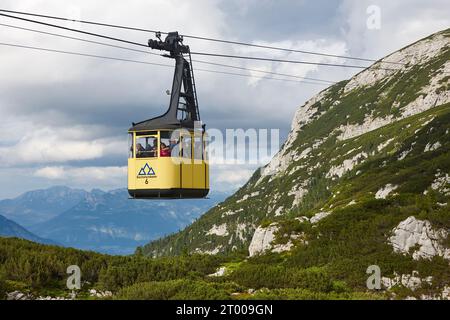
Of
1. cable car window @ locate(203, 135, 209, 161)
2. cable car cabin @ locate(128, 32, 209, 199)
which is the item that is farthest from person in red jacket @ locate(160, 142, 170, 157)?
cable car window @ locate(203, 135, 209, 161)

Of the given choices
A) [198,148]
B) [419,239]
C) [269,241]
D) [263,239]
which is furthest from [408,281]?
[198,148]

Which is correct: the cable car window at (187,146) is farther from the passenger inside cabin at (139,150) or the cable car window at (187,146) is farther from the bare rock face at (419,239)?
the bare rock face at (419,239)

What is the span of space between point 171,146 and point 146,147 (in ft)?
4.80

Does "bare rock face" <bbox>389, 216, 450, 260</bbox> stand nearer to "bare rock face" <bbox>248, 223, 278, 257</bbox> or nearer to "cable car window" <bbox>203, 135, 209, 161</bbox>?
"bare rock face" <bbox>248, 223, 278, 257</bbox>

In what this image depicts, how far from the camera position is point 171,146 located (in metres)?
25.2

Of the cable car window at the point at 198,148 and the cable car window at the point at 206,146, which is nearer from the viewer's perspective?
the cable car window at the point at 198,148

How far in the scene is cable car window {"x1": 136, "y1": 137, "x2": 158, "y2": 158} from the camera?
83.3ft

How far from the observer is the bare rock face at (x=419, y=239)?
54.2 metres

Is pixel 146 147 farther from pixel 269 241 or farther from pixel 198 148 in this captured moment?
pixel 269 241

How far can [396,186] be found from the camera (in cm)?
8350

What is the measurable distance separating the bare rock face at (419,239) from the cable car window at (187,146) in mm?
37524

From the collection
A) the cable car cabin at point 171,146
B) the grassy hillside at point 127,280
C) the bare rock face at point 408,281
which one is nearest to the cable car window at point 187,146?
the cable car cabin at point 171,146

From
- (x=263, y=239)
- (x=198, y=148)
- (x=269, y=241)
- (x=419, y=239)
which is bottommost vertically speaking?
(x=269, y=241)
